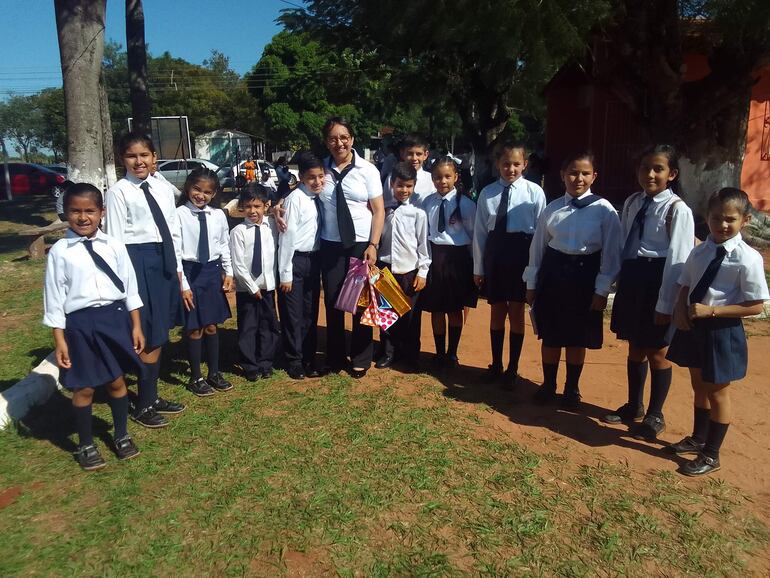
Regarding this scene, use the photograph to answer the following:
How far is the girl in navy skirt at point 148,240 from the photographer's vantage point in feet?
12.2

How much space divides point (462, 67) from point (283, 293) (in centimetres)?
1109

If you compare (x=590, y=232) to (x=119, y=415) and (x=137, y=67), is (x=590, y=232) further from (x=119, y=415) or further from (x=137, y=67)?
(x=137, y=67)

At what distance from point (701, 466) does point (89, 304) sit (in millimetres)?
3406

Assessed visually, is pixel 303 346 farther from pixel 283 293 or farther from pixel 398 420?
pixel 398 420

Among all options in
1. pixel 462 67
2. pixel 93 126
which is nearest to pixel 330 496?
pixel 93 126

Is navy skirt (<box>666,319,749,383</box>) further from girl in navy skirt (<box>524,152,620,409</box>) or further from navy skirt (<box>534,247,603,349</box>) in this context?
navy skirt (<box>534,247,603,349</box>)

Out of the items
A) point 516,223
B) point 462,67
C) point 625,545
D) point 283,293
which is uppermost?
point 462,67

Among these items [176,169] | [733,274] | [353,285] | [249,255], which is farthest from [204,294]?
[176,169]

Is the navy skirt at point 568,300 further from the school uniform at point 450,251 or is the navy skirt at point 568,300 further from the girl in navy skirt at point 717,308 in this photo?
the school uniform at point 450,251

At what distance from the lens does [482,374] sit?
4773mm

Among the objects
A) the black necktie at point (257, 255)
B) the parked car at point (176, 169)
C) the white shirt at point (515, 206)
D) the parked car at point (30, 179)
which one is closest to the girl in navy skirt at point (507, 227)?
the white shirt at point (515, 206)

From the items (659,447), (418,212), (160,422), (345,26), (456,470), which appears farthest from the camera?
(345,26)

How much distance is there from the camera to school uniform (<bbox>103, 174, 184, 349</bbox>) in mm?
3709

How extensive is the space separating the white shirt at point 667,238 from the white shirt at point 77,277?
3.00 metres
